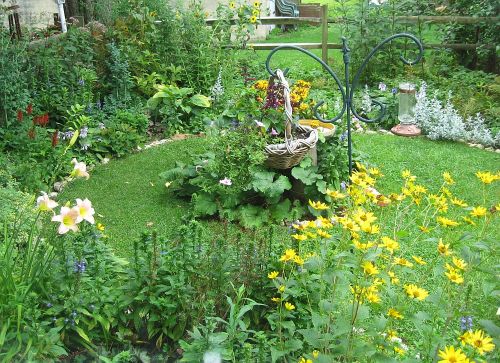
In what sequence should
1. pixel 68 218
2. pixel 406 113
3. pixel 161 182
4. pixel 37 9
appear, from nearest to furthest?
pixel 68 218
pixel 161 182
pixel 406 113
pixel 37 9

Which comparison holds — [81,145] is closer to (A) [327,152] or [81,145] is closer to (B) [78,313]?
(A) [327,152]

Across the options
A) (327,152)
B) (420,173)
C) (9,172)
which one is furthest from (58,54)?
(420,173)

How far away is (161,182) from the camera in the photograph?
6250 millimetres

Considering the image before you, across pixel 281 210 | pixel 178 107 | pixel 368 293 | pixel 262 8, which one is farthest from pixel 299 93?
pixel 262 8

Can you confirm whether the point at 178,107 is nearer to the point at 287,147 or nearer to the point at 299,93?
the point at 299,93

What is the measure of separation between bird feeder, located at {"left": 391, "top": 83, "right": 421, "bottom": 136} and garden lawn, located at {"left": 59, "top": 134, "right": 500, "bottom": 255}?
151mm

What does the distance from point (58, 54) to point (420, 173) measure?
13.3 ft

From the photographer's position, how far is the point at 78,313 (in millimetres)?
3008

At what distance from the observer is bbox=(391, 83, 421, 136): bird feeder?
24.1 ft

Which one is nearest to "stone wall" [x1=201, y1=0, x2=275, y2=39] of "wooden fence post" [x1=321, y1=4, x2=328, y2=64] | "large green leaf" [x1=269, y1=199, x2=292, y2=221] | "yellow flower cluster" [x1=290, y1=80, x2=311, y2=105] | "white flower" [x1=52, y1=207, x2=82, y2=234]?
"wooden fence post" [x1=321, y1=4, x2=328, y2=64]

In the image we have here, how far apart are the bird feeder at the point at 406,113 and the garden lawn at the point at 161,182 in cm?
15

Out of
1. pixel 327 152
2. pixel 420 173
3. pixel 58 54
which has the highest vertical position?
pixel 58 54

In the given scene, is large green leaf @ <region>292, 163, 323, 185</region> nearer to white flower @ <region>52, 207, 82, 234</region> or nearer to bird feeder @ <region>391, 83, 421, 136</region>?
bird feeder @ <region>391, 83, 421, 136</region>

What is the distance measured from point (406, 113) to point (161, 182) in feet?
9.86
